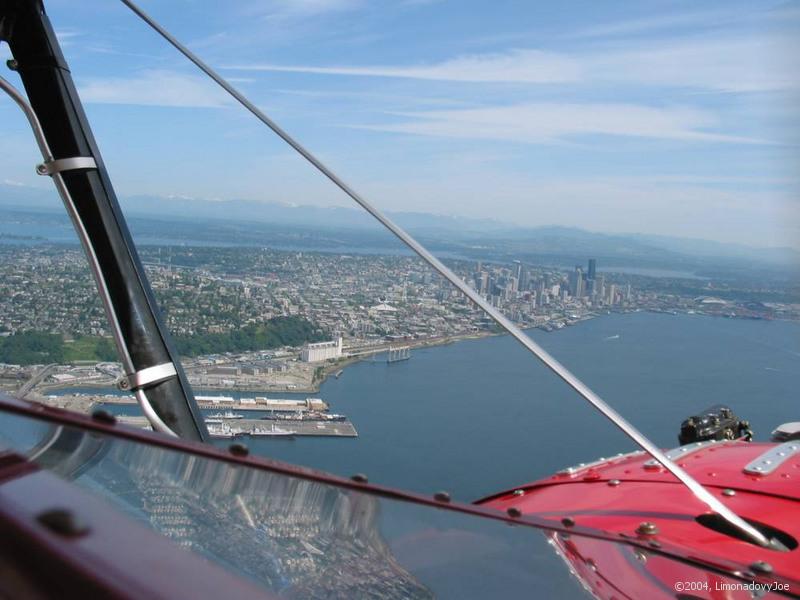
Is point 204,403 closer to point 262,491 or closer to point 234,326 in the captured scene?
point 234,326

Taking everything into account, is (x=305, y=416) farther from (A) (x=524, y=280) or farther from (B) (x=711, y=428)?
(A) (x=524, y=280)

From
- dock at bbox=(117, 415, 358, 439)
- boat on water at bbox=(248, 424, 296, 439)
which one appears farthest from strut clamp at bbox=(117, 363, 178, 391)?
boat on water at bbox=(248, 424, 296, 439)

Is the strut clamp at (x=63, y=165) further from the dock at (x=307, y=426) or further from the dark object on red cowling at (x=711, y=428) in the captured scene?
the dark object on red cowling at (x=711, y=428)

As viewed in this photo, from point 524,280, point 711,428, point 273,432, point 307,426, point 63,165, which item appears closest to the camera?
point 63,165

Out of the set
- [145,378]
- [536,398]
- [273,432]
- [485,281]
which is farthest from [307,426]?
[536,398]

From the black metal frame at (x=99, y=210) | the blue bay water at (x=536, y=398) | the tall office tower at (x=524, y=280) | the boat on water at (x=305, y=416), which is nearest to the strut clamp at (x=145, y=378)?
the black metal frame at (x=99, y=210)

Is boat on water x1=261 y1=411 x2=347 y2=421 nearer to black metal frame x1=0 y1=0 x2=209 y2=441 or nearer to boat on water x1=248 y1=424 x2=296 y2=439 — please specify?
boat on water x1=248 y1=424 x2=296 y2=439
